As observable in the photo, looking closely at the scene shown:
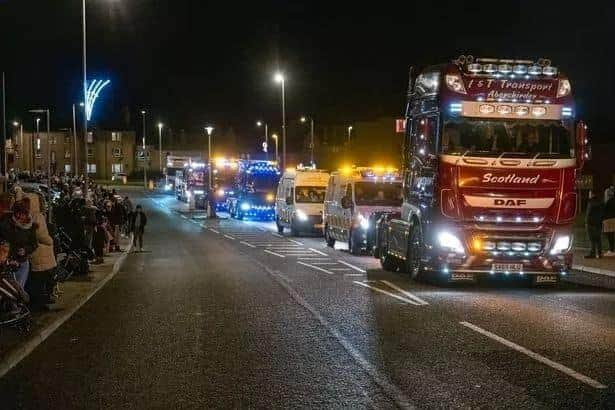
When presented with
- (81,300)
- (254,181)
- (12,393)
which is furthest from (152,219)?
(12,393)

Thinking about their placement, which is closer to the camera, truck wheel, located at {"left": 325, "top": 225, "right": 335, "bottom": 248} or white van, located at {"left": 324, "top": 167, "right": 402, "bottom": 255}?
white van, located at {"left": 324, "top": 167, "right": 402, "bottom": 255}

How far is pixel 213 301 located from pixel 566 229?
6.88 meters

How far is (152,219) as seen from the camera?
5234 cm

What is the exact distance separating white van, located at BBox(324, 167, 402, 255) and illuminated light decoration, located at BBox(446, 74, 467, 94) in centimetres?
900

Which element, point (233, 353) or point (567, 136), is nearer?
point (233, 353)

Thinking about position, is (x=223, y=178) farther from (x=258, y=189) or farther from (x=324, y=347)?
(x=324, y=347)

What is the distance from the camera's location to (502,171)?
1620 centimetres

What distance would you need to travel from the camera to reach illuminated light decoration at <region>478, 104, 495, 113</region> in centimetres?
1631

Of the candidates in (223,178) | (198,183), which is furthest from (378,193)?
(198,183)

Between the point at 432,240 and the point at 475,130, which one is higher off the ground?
the point at 475,130

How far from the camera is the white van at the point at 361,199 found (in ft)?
85.2

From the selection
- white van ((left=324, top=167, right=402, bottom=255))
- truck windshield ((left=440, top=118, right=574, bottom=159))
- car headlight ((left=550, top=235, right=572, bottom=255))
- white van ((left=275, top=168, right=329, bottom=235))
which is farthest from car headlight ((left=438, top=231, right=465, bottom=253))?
white van ((left=275, top=168, right=329, bottom=235))

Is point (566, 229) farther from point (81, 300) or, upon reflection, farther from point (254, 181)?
point (254, 181)

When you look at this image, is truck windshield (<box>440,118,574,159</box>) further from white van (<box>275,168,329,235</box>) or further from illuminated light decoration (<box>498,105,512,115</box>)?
white van (<box>275,168,329,235</box>)
